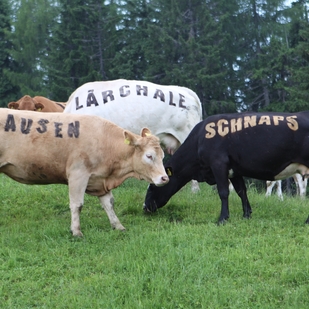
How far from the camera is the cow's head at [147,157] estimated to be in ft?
27.0

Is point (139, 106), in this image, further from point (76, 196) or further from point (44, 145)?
point (76, 196)

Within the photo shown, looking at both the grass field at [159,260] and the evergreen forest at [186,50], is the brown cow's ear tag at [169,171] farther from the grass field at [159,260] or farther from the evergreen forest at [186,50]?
the evergreen forest at [186,50]

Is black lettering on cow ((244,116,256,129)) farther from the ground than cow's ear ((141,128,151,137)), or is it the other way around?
black lettering on cow ((244,116,256,129))

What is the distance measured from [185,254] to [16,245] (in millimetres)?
2469

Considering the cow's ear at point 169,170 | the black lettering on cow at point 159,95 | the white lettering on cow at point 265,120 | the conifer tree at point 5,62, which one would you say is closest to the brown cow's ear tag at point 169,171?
the cow's ear at point 169,170

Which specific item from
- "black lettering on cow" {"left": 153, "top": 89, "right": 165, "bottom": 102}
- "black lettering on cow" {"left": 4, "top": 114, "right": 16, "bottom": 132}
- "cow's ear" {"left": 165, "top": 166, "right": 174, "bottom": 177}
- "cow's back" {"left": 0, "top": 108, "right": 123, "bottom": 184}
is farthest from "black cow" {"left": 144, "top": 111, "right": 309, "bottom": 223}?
"black lettering on cow" {"left": 4, "top": 114, "right": 16, "bottom": 132}

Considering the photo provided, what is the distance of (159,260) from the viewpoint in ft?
21.8

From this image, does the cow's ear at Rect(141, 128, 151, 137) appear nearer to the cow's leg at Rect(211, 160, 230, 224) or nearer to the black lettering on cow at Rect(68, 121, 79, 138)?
the black lettering on cow at Rect(68, 121, 79, 138)

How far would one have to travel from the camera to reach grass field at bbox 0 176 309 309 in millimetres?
5887

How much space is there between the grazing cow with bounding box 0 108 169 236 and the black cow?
3.30ft

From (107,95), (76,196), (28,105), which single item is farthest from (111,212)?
(28,105)

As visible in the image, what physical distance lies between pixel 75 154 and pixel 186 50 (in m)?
26.7

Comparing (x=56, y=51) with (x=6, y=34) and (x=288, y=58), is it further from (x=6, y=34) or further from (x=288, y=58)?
(x=288, y=58)

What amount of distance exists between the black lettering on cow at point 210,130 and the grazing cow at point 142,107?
8.67 ft
